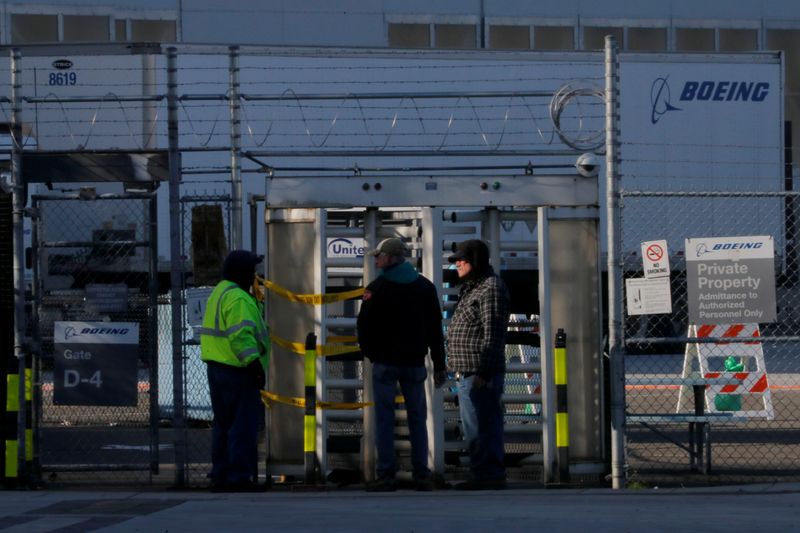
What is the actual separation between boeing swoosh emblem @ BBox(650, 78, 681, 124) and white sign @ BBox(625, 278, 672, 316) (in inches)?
515

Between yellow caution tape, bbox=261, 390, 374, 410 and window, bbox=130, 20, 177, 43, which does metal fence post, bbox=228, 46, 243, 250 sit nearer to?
yellow caution tape, bbox=261, 390, 374, 410

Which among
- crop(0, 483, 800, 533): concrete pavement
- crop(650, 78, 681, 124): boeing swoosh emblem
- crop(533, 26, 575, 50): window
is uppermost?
crop(533, 26, 575, 50): window

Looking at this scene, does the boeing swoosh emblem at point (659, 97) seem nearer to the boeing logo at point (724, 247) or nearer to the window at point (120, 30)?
the window at point (120, 30)

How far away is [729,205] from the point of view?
21594 millimetres

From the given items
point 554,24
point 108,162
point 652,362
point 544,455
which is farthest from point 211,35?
point 544,455

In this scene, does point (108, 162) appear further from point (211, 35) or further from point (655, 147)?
point (211, 35)

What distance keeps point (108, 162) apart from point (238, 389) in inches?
84.6

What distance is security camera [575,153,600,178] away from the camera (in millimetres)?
9953

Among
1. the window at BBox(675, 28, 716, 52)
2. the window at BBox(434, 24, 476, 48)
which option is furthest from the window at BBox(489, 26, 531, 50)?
the window at BBox(675, 28, 716, 52)

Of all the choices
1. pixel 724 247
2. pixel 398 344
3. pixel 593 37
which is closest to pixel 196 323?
pixel 398 344

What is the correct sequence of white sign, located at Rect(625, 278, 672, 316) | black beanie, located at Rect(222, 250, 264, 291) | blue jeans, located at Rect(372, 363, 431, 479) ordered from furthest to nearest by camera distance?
black beanie, located at Rect(222, 250, 264, 291)
blue jeans, located at Rect(372, 363, 431, 479)
white sign, located at Rect(625, 278, 672, 316)

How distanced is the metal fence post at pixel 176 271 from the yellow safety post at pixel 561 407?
9.04 feet

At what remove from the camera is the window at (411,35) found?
2838 cm

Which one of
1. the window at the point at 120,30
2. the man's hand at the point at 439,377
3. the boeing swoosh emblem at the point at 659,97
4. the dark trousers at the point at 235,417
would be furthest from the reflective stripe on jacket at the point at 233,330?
the window at the point at 120,30
